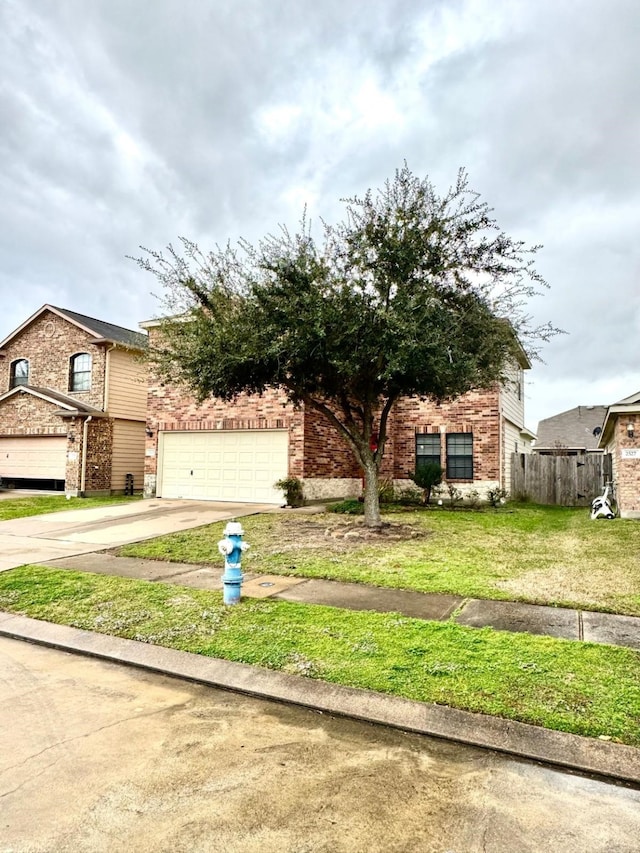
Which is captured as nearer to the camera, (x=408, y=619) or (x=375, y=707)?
(x=375, y=707)

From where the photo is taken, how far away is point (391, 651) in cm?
410

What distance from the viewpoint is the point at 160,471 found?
659 inches

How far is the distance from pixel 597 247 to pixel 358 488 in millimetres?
11391

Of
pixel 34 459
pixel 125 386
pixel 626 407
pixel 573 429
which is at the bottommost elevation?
pixel 34 459

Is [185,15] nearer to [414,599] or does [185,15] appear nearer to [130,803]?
[414,599]

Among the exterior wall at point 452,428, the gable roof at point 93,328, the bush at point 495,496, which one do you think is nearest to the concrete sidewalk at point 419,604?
the exterior wall at point 452,428

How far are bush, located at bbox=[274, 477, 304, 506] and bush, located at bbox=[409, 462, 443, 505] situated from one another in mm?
3408

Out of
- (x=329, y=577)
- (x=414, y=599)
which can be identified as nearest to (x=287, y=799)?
(x=414, y=599)

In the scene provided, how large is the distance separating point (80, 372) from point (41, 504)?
18.7 feet

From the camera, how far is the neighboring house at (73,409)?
17.7 meters

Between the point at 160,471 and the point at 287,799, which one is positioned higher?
the point at 160,471

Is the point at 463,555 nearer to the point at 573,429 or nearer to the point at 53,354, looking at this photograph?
the point at 53,354

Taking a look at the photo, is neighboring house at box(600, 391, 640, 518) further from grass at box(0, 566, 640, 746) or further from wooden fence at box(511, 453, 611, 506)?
grass at box(0, 566, 640, 746)

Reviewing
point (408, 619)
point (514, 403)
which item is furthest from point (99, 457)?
point (408, 619)
